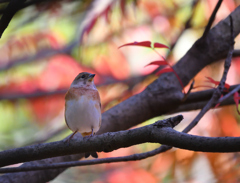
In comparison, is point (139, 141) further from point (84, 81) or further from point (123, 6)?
point (123, 6)

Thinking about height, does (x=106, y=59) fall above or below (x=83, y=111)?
above

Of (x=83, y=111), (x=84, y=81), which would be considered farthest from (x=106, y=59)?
(x=83, y=111)

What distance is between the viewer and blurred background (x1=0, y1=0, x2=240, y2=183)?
3748mm

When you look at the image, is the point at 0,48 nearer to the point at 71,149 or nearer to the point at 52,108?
the point at 52,108

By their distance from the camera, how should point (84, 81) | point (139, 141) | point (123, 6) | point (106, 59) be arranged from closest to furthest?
point (139, 141) → point (84, 81) → point (123, 6) → point (106, 59)

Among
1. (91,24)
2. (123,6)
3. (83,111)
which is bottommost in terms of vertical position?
(83,111)

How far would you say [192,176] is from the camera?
12.5 ft

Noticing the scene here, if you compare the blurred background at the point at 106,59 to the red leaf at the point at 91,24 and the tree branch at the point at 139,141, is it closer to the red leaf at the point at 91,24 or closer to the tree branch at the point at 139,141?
the red leaf at the point at 91,24

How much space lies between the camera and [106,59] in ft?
13.7

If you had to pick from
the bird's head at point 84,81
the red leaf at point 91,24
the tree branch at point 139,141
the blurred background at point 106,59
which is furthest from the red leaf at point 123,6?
the tree branch at point 139,141

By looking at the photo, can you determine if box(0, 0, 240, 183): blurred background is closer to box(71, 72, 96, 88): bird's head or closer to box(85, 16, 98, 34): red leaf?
box(85, 16, 98, 34): red leaf

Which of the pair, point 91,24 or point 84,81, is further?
point 91,24

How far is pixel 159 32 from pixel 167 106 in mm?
1578

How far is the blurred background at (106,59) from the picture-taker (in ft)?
12.3
